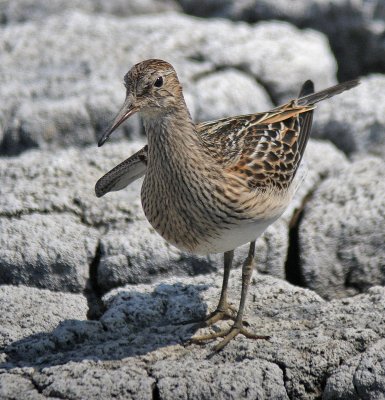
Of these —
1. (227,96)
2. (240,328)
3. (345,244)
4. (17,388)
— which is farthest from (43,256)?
(227,96)

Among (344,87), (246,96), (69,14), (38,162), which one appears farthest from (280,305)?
(69,14)

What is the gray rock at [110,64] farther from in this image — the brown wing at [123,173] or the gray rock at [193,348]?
the gray rock at [193,348]

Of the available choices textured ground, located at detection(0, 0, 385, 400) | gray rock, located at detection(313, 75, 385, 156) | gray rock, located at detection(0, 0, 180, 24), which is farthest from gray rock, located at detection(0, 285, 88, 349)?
gray rock, located at detection(0, 0, 180, 24)

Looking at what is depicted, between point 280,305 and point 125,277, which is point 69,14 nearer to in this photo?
point 125,277

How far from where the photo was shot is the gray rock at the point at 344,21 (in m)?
10.5

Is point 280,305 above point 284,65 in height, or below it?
below

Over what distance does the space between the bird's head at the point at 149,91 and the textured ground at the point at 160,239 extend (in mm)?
1331

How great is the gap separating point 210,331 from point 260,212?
869 millimetres

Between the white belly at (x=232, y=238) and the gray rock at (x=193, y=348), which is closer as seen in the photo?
the gray rock at (x=193, y=348)

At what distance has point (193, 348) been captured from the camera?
5.65m

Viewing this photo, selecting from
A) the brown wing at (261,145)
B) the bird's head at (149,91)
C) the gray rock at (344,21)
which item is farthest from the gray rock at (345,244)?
the gray rock at (344,21)

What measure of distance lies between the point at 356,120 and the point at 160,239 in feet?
9.29

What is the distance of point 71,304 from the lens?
6.17 meters

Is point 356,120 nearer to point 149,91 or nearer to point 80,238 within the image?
point 80,238
